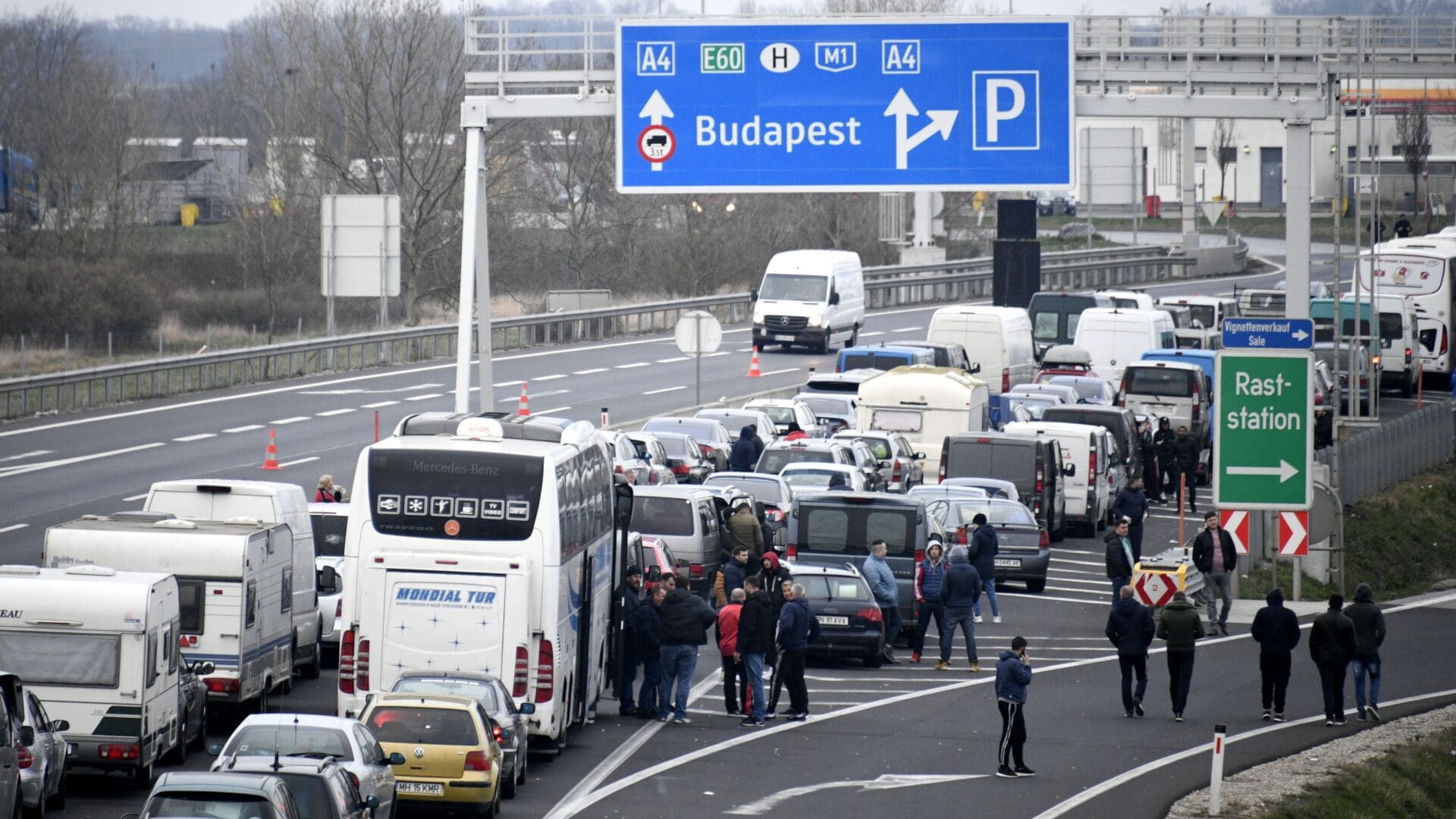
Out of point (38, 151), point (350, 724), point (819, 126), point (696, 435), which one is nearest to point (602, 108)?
point (819, 126)

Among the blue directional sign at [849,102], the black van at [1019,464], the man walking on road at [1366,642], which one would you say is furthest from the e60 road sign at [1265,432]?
the black van at [1019,464]

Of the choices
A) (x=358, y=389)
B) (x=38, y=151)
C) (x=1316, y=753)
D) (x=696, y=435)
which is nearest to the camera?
(x=1316, y=753)

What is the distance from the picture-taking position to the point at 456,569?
1767cm

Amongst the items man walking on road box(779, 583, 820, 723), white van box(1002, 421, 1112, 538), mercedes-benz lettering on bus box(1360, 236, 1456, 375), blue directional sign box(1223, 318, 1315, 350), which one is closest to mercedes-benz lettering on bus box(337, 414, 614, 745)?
man walking on road box(779, 583, 820, 723)

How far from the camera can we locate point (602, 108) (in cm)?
3127

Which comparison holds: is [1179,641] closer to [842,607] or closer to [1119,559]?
[842,607]

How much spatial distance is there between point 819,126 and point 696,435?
7.11 m

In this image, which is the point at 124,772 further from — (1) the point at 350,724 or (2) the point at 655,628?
(2) the point at 655,628

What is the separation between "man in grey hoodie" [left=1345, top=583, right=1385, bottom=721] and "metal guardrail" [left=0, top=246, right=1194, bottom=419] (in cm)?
2781

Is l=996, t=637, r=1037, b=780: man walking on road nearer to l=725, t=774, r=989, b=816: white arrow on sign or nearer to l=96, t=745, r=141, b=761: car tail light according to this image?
l=725, t=774, r=989, b=816: white arrow on sign

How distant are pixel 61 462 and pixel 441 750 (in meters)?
23.3

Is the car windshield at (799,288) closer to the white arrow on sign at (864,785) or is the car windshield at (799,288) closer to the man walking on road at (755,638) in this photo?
the man walking on road at (755,638)

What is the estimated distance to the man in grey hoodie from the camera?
21641 millimetres

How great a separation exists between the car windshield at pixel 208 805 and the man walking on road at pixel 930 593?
12900 millimetres
